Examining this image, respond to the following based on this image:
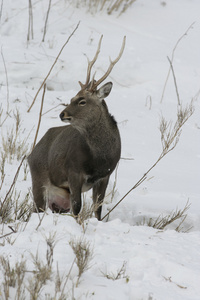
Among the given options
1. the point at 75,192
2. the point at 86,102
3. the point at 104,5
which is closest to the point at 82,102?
the point at 86,102

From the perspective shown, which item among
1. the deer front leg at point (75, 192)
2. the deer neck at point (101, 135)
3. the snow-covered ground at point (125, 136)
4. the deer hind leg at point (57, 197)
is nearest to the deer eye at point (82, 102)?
the deer neck at point (101, 135)

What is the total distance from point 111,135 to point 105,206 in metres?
1.00

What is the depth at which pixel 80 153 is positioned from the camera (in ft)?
16.0

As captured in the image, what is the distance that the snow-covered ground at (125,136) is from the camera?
3.13 metres

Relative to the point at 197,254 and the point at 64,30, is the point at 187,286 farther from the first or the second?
the point at 64,30

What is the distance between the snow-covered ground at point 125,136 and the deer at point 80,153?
1.58 ft

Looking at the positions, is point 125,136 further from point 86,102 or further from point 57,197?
point 86,102

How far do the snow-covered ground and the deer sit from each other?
1.58ft

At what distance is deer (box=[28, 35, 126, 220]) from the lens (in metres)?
4.86

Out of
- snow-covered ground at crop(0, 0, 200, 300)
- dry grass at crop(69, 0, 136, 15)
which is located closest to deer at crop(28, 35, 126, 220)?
snow-covered ground at crop(0, 0, 200, 300)

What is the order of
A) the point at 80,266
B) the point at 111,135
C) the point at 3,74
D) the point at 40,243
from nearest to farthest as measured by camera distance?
1. the point at 80,266
2. the point at 40,243
3. the point at 111,135
4. the point at 3,74

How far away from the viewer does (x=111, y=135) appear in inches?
198

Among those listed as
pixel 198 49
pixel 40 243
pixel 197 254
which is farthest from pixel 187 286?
pixel 198 49

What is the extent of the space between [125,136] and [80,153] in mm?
3277
